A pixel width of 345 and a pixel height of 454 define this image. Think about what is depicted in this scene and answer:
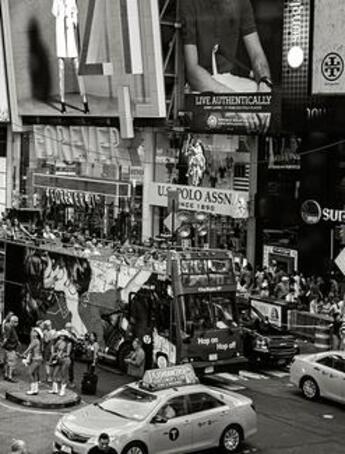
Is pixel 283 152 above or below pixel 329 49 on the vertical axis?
below

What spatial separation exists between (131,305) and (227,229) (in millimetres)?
19924

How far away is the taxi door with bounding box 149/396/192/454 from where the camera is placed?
1819 cm

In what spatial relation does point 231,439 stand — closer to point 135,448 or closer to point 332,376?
point 135,448

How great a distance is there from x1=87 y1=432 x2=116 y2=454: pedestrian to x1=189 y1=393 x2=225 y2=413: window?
2132mm

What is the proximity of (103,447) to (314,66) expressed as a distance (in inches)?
948

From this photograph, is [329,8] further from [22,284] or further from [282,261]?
[22,284]

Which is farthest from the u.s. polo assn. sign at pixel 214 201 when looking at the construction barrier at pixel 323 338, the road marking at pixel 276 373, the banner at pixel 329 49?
the road marking at pixel 276 373

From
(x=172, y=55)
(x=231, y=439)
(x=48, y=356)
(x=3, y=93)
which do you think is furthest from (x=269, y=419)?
(x=3, y=93)

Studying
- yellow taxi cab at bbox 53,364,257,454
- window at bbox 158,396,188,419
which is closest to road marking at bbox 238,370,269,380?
yellow taxi cab at bbox 53,364,257,454

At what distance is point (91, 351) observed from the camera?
24.8 meters

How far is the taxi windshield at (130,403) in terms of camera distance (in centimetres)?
1850

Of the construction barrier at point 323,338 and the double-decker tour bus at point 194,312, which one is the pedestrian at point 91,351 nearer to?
the double-decker tour bus at point 194,312

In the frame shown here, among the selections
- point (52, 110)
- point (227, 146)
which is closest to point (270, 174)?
point (227, 146)

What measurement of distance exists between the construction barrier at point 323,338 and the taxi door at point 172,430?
1081 cm
